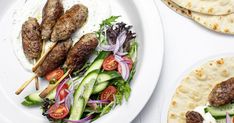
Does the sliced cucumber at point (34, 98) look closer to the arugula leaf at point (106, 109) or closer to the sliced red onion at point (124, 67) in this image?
the arugula leaf at point (106, 109)

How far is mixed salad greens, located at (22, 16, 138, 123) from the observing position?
5.34m

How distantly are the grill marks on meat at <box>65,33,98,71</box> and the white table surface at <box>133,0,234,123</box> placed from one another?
0.76 metres

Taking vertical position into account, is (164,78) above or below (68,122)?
above

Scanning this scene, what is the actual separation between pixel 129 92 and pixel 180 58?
0.69 m

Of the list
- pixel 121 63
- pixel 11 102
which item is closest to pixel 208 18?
pixel 121 63

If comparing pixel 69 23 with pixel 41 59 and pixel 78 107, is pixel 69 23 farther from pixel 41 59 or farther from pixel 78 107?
pixel 78 107

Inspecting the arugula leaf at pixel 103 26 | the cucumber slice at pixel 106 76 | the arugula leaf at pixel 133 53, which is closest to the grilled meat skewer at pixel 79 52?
the arugula leaf at pixel 103 26

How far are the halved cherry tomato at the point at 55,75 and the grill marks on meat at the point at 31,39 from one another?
218mm

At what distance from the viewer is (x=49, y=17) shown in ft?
17.9

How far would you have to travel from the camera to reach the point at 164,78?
5.56m

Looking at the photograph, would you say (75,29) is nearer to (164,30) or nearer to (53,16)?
(53,16)

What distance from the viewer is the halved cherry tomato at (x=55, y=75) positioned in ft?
17.9

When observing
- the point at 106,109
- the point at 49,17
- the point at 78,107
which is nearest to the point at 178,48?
the point at 106,109

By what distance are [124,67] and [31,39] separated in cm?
96
